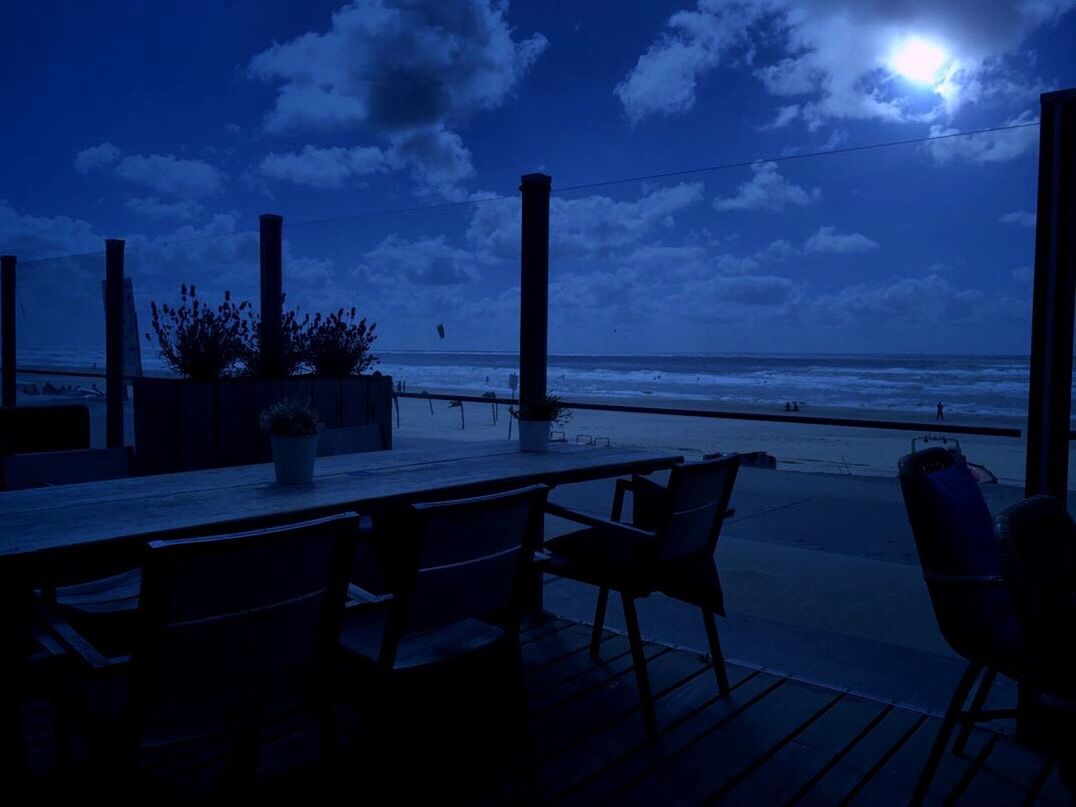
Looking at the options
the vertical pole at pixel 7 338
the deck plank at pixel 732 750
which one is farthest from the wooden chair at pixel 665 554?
the vertical pole at pixel 7 338

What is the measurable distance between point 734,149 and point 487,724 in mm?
5885

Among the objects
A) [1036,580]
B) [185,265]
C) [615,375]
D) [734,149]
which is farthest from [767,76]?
[615,375]

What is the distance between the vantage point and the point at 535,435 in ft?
9.29

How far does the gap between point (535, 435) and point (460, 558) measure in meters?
Result: 1.29

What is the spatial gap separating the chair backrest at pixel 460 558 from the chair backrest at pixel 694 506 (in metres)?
0.49

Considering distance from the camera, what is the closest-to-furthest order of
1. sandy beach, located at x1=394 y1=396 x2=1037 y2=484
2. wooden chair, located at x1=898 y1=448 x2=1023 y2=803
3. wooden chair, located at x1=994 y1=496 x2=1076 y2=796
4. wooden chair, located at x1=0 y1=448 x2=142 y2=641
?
wooden chair, located at x1=994 y1=496 x2=1076 y2=796 < wooden chair, located at x1=898 y1=448 x2=1023 y2=803 < wooden chair, located at x1=0 y1=448 x2=142 y2=641 < sandy beach, located at x1=394 y1=396 x2=1037 y2=484

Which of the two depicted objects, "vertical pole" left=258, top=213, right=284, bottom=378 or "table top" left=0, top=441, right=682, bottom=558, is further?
"vertical pole" left=258, top=213, right=284, bottom=378

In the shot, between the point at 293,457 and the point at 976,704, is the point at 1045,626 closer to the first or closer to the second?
the point at 976,704

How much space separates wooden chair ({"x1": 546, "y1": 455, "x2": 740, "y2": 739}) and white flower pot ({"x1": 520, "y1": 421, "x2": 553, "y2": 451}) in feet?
1.39

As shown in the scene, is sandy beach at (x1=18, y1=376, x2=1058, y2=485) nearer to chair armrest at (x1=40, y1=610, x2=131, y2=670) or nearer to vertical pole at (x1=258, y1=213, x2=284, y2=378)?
vertical pole at (x1=258, y1=213, x2=284, y2=378)

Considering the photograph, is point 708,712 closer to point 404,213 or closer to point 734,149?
point 404,213

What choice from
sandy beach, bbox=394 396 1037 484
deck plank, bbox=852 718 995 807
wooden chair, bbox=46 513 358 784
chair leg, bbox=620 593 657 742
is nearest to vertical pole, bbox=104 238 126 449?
wooden chair, bbox=46 513 358 784

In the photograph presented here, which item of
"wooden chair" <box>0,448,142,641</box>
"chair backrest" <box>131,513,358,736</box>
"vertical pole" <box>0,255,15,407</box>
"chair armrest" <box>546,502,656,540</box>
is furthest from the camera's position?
"vertical pole" <box>0,255,15,407</box>

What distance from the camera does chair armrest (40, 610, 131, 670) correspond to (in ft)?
4.05
